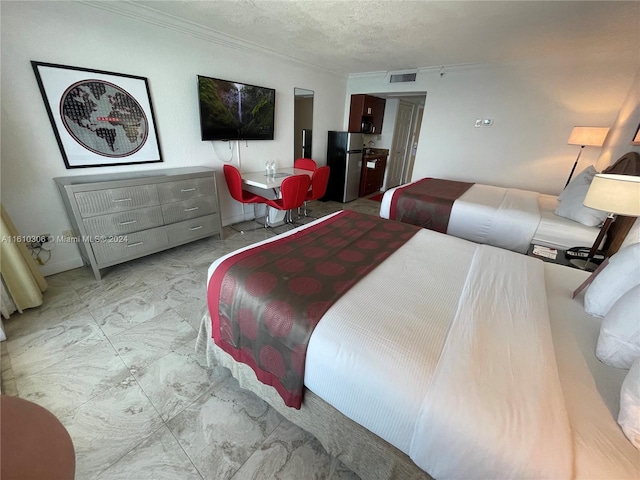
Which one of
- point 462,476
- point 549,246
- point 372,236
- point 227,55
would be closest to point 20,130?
point 227,55

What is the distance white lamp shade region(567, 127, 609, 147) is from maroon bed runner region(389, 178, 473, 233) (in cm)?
139

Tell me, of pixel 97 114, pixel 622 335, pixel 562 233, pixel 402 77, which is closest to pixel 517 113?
pixel 402 77

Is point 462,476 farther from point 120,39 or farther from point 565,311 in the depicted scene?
point 120,39

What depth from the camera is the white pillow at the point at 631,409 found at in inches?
26.8

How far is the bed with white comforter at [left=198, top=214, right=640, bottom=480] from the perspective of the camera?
678mm

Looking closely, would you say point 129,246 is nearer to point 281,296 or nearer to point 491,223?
point 281,296

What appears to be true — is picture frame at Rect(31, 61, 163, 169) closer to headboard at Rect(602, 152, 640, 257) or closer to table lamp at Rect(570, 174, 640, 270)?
table lamp at Rect(570, 174, 640, 270)

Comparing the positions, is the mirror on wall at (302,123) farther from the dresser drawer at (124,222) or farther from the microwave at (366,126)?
the dresser drawer at (124,222)

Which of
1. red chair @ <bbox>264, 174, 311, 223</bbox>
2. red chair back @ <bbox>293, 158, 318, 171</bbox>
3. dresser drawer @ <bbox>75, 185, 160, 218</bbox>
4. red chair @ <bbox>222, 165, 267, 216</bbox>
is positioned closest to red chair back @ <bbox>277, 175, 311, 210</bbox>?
red chair @ <bbox>264, 174, 311, 223</bbox>

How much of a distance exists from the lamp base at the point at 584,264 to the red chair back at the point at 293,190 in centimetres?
267

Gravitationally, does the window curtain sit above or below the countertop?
below

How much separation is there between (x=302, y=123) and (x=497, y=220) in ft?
11.3

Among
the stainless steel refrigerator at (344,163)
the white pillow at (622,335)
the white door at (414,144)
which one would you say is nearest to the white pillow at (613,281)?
the white pillow at (622,335)

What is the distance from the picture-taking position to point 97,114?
7.61 ft
